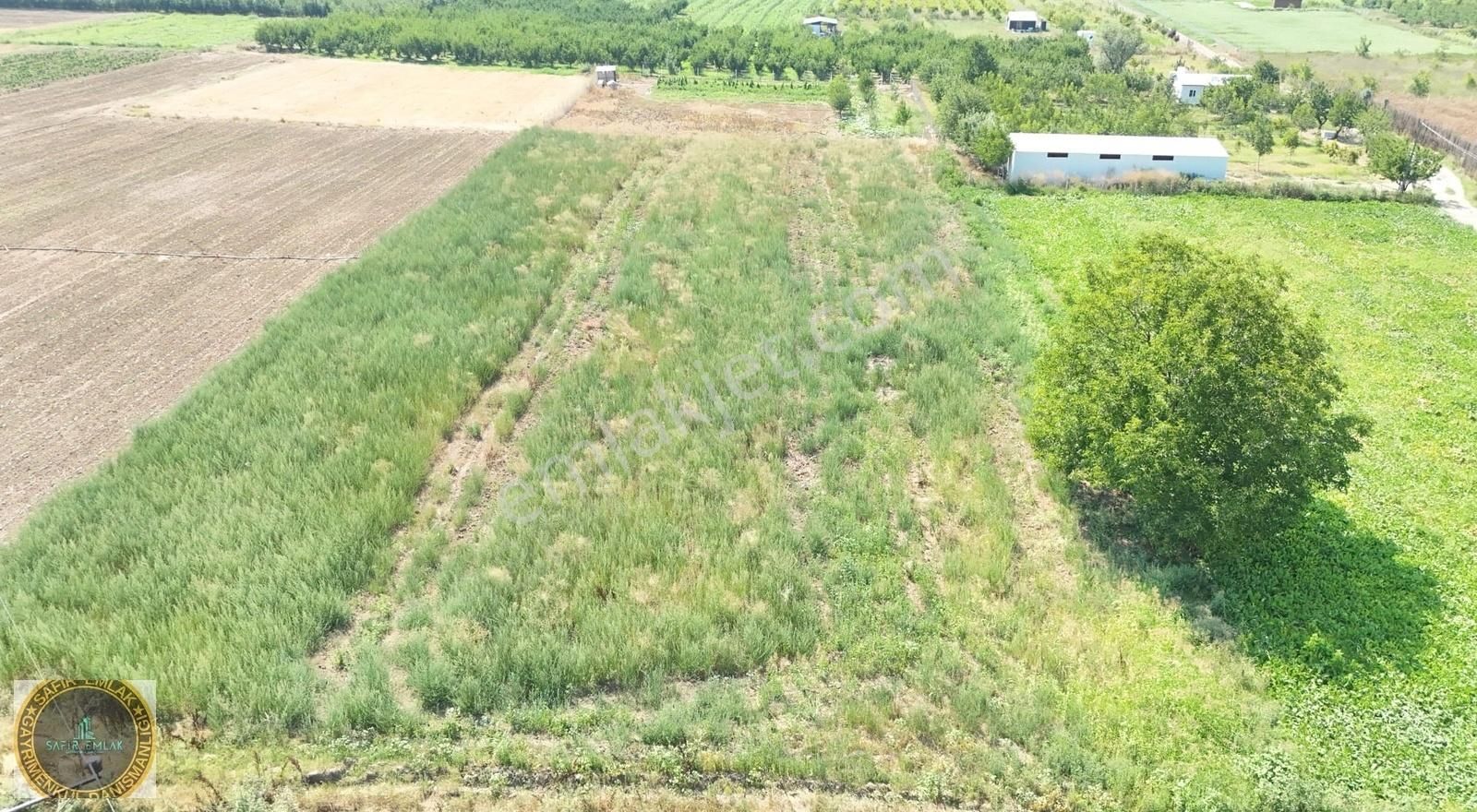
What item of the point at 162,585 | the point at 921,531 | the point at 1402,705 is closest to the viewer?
the point at 1402,705

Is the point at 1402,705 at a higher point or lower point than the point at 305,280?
lower

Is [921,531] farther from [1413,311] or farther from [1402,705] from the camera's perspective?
[1413,311]

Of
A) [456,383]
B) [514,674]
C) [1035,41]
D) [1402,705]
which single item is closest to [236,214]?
[456,383]

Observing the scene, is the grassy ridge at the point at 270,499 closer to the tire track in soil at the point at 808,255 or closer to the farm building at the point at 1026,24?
→ the tire track in soil at the point at 808,255

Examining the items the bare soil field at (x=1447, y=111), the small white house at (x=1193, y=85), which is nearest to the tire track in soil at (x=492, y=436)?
the small white house at (x=1193, y=85)

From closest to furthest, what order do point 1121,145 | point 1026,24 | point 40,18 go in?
point 1121,145 → point 40,18 → point 1026,24

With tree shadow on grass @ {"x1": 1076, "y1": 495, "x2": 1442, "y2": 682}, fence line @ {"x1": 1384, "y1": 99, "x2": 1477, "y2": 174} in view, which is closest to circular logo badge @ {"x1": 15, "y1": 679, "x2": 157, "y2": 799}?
tree shadow on grass @ {"x1": 1076, "y1": 495, "x2": 1442, "y2": 682}

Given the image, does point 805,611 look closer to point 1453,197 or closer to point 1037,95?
point 1453,197

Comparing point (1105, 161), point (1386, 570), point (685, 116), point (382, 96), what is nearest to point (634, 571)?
point (1386, 570)
